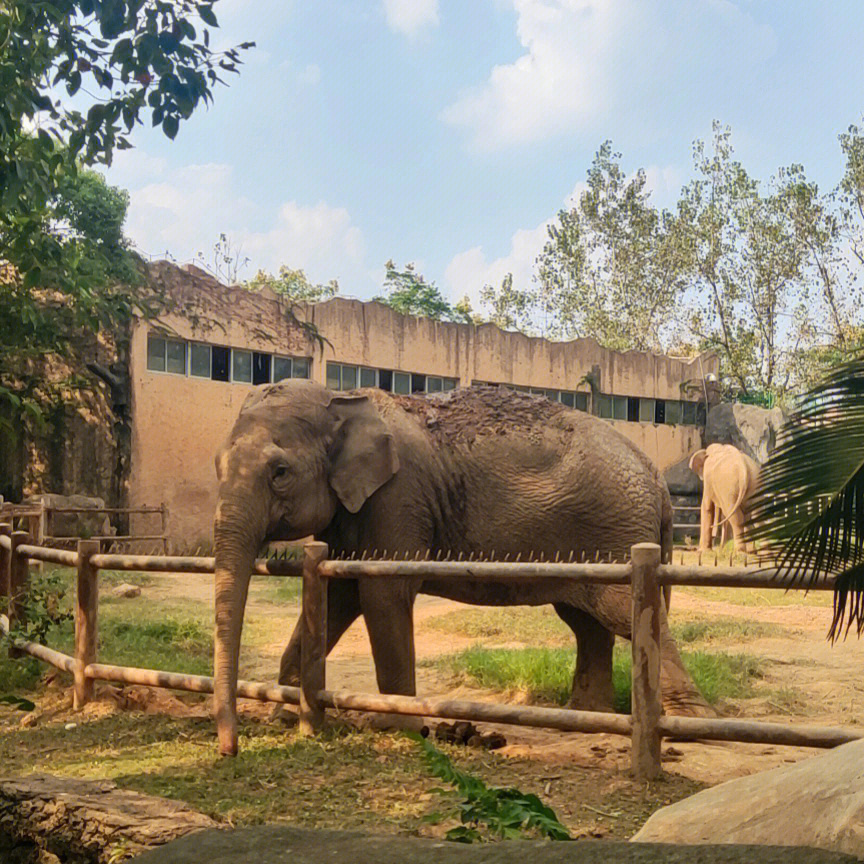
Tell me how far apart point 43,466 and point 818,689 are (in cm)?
1449

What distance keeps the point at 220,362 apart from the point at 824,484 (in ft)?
63.0

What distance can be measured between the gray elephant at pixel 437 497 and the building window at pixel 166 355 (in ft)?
44.0

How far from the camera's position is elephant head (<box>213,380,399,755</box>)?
587cm

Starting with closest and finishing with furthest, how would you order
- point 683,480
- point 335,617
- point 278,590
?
point 335,617 → point 278,590 → point 683,480

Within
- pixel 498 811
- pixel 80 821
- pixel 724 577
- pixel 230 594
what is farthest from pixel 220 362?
pixel 498 811

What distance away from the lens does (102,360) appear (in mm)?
19312

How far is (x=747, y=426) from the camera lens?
3053 centimetres

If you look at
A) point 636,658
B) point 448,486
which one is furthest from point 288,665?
point 636,658

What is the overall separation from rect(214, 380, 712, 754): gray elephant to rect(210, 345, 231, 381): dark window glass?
1414 cm

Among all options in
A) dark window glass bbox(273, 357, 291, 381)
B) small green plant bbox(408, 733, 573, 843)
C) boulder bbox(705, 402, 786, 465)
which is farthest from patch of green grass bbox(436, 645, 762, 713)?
boulder bbox(705, 402, 786, 465)

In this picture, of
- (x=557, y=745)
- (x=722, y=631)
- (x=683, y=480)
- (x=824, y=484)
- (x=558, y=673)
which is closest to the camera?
(x=824, y=484)

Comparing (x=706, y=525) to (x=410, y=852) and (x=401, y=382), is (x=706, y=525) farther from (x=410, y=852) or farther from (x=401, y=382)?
(x=410, y=852)

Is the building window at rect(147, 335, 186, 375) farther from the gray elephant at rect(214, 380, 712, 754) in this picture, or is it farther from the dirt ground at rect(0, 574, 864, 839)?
the gray elephant at rect(214, 380, 712, 754)

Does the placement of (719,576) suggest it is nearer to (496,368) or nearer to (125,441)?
(125,441)
